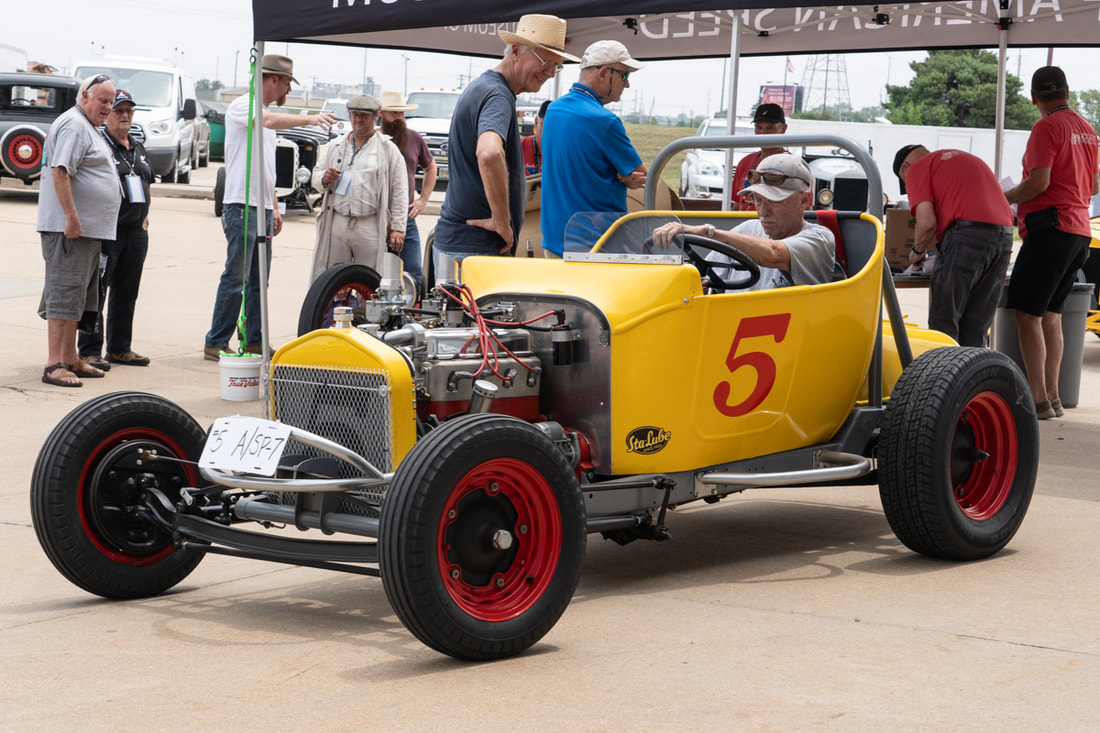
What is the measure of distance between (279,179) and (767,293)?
12.4 meters

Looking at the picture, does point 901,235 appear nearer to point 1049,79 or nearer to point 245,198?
point 1049,79

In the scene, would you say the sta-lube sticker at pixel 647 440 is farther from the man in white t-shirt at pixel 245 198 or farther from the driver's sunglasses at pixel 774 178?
the man in white t-shirt at pixel 245 198

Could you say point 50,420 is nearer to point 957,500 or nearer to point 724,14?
point 957,500

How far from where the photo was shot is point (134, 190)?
28.6 ft

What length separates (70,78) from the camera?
20.5 m

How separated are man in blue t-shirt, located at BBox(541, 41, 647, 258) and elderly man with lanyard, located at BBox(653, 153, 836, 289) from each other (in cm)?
90

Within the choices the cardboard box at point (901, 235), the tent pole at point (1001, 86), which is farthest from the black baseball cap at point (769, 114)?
the tent pole at point (1001, 86)

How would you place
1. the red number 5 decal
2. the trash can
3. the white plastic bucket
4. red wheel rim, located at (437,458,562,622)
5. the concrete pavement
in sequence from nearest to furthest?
the concrete pavement < red wheel rim, located at (437,458,562,622) < the red number 5 decal < the white plastic bucket < the trash can

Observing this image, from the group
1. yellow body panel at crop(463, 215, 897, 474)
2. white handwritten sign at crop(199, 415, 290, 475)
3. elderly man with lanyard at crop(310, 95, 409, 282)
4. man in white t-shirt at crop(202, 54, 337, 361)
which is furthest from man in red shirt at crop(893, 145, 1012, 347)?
white handwritten sign at crop(199, 415, 290, 475)

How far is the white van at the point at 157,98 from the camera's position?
22203 millimetres

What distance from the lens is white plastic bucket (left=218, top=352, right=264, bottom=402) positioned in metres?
7.85

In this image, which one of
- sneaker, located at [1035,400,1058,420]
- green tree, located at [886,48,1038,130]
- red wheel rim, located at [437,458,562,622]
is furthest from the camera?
green tree, located at [886,48,1038,130]

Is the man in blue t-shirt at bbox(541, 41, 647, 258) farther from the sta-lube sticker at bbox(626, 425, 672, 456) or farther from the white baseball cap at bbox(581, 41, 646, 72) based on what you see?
the sta-lube sticker at bbox(626, 425, 672, 456)

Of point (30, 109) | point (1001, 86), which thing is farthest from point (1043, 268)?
point (30, 109)
